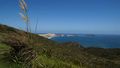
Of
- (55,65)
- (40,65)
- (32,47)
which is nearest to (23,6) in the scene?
(32,47)

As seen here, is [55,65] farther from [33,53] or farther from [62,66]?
[33,53]

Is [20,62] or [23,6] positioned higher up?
[23,6]

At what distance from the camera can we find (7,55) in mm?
6609

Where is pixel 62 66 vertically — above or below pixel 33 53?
below

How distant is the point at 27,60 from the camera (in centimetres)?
618

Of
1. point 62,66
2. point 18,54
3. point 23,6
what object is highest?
point 23,6

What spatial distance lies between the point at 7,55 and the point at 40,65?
1065mm

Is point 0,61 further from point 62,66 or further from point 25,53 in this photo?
point 62,66

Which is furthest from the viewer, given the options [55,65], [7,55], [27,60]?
[55,65]

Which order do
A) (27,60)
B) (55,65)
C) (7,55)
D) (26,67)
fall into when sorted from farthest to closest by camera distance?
(55,65) < (7,55) < (27,60) < (26,67)

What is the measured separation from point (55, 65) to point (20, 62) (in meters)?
1.41

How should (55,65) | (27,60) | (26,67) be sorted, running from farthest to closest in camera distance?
(55,65) < (27,60) < (26,67)

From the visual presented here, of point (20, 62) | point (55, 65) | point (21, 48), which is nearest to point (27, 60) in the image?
point (20, 62)

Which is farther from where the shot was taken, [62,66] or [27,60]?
[62,66]
